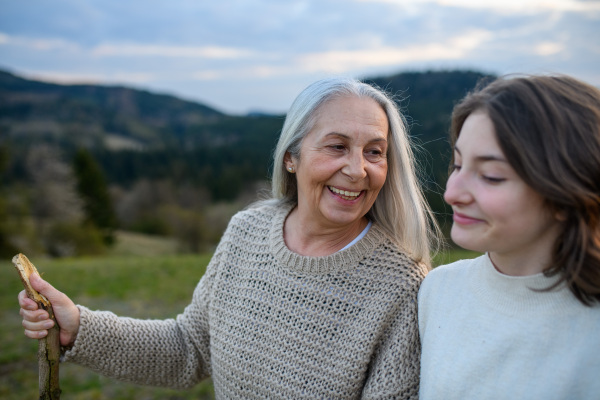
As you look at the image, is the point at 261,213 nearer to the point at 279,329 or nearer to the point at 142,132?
the point at 279,329

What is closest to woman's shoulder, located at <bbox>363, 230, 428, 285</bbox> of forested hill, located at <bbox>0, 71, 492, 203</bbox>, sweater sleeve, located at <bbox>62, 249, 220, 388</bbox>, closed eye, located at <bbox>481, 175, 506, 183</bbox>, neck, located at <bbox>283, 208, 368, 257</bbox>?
neck, located at <bbox>283, 208, 368, 257</bbox>

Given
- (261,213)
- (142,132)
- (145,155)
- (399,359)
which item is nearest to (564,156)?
(399,359)

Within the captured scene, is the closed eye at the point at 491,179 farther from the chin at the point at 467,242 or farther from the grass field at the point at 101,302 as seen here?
the grass field at the point at 101,302

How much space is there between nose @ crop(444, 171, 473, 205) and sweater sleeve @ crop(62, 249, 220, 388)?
1419 millimetres

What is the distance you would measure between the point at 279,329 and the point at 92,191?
1357 inches

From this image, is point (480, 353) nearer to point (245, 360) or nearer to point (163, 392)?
point (245, 360)

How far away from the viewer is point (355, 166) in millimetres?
1976

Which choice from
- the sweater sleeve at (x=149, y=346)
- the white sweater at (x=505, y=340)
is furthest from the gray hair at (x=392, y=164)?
the sweater sleeve at (x=149, y=346)

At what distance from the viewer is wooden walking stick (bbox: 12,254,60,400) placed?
1946mm

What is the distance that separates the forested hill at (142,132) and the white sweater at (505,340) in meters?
9.75

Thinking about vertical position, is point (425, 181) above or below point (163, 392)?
above

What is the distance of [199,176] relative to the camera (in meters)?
46.4

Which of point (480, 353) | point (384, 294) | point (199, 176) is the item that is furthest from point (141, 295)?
point (199, 176)

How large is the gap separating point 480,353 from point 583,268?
0.44 metres
